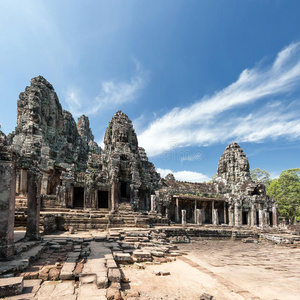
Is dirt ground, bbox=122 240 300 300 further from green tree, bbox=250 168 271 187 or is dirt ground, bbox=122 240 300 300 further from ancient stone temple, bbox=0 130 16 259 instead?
green tree, bbox=250 168 271 187

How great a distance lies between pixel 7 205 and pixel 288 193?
132 ft

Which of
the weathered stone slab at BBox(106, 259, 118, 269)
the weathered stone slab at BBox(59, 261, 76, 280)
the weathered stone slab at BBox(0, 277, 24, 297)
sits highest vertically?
the weathered stone slab at BBox(0, 277, 24, 297)

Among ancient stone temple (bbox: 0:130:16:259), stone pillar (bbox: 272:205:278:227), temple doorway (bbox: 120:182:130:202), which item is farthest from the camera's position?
stone pillar (bbox: 272:205:278:227)

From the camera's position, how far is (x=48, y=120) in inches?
1134

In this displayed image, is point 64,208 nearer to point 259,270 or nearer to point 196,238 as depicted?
point 196,238

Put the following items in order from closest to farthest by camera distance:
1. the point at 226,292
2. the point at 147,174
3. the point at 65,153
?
the point at 226,292
the point at 147,174
the point at 65,153

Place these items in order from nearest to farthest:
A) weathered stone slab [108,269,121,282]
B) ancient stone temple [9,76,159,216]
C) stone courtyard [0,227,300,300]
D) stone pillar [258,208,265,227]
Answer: stone courtyard [0,227,300,300] → weathered stone slab [108,269,121,282] → ancient stone temple [9,76,159,216] → stone pillar [258,208,265,227]

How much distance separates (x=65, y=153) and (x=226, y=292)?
26.9 metres

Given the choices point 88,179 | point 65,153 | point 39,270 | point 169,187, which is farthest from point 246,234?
point 65,153

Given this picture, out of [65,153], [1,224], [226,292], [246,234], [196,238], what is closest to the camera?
[226,292]

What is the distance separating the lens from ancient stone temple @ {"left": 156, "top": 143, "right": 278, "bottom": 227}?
82.4ft

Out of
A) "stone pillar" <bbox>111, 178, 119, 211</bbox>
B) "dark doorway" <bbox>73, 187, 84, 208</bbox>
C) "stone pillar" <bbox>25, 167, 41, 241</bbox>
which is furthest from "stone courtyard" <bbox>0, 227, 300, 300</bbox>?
"dark doorway" <bbox>73, 187, 84, 208</bbox>

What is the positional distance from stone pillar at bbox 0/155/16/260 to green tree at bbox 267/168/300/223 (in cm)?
3908

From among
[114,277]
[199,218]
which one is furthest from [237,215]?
[114,277]
